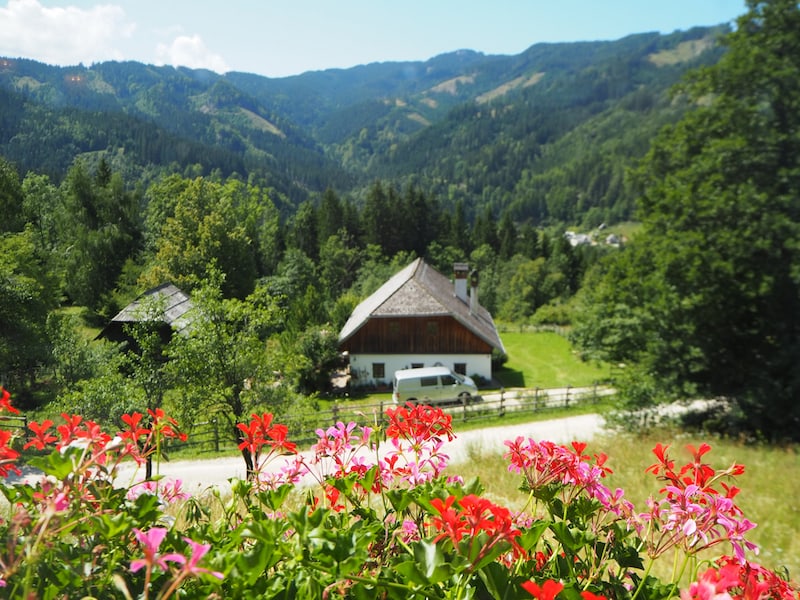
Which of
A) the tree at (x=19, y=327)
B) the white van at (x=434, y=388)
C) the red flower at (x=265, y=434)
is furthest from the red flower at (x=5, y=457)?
the white van at (x=434, y=388)

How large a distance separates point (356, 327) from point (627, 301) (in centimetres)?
1492

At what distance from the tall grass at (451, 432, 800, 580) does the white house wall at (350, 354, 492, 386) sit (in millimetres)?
13854

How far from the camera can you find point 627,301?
1812 centimetres

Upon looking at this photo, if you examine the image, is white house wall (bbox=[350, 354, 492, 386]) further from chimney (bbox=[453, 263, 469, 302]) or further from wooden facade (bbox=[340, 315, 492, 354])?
chimney (bbox=[453, 263, 469, 302])

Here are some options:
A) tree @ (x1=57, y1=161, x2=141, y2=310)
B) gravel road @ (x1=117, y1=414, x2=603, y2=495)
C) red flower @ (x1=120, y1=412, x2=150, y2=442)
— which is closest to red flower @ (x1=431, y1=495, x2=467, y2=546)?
red flower @ (x1=120, y1=412, x2=150, y2=442)

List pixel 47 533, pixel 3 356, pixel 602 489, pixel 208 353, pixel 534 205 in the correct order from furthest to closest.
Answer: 1. pixel 534 205
2. pixel 3 356
3. pixel 208 353
4. pixel 602 489
5. pixel 47 533

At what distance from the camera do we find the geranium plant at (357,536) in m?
1.19

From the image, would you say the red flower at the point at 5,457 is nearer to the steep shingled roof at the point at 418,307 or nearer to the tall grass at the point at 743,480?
the tall grass at the point at 743,480

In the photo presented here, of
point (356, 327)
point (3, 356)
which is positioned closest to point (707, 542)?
point (3, 356)

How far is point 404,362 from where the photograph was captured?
2861cm

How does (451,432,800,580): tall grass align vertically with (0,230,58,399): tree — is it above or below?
below

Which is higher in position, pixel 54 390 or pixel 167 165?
pixel 167 165

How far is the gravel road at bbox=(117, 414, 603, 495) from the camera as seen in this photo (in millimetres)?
13469

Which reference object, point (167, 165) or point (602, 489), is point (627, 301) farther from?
point (167, 165)
